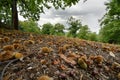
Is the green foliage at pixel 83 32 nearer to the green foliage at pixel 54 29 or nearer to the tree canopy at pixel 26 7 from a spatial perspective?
the green foliage at pixel 54 29

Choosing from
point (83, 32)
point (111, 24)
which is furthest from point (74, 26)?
point (111, 24)

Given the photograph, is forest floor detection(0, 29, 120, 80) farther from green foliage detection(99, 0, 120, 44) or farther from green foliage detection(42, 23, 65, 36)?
green foliage detection(42, 23, 65, 36)

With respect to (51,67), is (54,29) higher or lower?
lower

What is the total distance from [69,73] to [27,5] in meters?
13.1

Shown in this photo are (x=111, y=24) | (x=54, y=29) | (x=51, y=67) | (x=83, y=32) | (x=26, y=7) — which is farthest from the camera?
(x=54, y=29)

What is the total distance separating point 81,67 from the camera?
3809mm

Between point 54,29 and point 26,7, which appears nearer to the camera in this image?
point 26,7

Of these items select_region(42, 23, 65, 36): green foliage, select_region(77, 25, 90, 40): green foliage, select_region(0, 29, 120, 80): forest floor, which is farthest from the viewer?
select_region(42, 23, 65, 36): green foliage

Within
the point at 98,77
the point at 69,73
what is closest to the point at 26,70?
the point at 69,73

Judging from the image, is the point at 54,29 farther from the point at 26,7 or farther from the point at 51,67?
the point at 51,67

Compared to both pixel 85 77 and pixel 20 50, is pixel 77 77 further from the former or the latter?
pixel 20 50

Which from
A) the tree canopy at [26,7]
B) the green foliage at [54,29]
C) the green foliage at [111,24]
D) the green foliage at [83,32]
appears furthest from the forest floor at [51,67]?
the green foliage at [54,29]

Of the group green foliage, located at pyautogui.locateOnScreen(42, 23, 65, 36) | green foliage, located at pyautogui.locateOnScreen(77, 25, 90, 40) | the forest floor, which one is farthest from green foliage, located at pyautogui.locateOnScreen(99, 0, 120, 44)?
green foliage, located at pyautogui.locateOnScreen(42, 23, 65, 36)

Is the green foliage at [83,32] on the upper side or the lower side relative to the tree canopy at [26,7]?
lower
